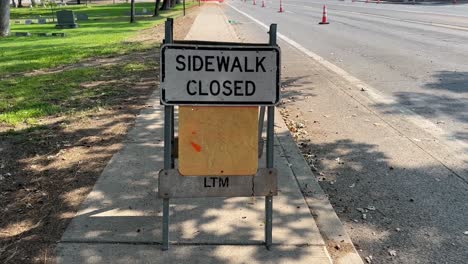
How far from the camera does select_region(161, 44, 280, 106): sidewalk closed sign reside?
306cm

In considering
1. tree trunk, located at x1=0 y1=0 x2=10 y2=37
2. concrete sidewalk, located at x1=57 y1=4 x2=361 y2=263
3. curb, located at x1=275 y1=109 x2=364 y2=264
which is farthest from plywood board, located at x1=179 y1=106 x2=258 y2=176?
tree trunk, located at x1=0 y1=0 x2=10 y2=37

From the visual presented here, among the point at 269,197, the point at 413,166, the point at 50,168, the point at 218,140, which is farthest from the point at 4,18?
the point at 269,197

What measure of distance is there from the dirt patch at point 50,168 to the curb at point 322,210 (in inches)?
72.5

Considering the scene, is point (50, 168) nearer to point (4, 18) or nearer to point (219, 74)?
point (219, 74)

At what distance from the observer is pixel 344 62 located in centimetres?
1222

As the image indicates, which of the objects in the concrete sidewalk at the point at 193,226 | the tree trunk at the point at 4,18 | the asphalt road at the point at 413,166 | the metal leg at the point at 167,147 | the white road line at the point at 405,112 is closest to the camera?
the metal leg at the point at 167,147

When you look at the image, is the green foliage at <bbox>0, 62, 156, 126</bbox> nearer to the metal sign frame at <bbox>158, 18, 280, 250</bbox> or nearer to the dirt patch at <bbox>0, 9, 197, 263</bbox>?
the dirt patch at <bbox>0, 9, 197, 263</bbox>

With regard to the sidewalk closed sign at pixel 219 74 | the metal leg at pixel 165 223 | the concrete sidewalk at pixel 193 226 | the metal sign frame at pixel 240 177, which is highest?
the sidewalk closed sign at pixel 219 74

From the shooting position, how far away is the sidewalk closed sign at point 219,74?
3.06m

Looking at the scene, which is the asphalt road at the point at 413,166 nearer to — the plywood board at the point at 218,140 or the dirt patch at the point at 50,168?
the plywood board at the point at 218,140

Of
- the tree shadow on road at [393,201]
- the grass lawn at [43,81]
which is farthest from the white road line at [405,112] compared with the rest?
the grass lawn at [43,81]

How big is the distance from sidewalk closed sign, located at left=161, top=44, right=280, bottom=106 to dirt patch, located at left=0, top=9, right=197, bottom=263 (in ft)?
4.51

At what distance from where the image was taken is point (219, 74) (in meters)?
3.11

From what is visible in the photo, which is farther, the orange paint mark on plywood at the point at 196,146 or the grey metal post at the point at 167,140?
the orange paint mark on plywood at the point at 196,146
